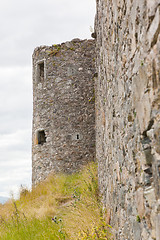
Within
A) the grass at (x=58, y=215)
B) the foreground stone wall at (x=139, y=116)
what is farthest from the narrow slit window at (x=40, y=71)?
the foreground stone wall at (x=139, y=116)

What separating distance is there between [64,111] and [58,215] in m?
4.66

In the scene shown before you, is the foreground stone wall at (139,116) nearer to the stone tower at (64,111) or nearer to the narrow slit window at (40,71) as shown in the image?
the stone tower at (64,111)

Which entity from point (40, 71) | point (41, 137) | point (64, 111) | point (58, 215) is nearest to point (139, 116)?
point (58, 215)

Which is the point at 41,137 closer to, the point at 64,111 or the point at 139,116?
the point at 64,111

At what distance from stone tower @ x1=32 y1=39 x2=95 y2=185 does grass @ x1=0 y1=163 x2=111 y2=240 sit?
714mm

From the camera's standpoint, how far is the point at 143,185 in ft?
6.17

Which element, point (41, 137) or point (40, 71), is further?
point (40, 71)

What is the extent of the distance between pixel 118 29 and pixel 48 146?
7.89 meters

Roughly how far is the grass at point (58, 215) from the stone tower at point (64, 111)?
714 millimetres

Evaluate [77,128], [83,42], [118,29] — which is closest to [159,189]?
[118,29]

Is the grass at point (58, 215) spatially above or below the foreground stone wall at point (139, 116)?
below

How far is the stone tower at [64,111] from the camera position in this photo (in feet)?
32.8

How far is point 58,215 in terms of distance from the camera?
6.29m

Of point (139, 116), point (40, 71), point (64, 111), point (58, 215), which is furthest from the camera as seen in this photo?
point (40, 71)
